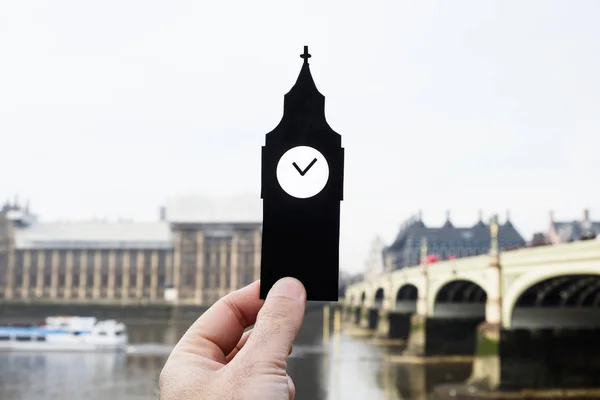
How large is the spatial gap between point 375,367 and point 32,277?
64.4 meters

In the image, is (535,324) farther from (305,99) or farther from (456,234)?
(456,234)

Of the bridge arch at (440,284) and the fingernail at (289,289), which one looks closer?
the fingernail at (289,289)

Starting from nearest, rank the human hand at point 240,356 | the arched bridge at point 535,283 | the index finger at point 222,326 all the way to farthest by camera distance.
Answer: the human hand at point 240,356 → the index finger at point 222,326 → the arched bridge at point 535,283

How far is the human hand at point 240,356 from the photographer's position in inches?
109

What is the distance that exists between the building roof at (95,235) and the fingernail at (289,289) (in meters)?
88.8

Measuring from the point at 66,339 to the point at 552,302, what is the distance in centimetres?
3806

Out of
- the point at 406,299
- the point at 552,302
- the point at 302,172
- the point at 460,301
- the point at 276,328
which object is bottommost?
the point at 406,299

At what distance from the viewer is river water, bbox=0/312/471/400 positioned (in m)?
33.2

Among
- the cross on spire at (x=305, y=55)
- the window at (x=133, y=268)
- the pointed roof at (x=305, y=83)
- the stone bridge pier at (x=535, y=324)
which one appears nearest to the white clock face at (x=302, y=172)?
the pointed roof at (x=305, y=83)

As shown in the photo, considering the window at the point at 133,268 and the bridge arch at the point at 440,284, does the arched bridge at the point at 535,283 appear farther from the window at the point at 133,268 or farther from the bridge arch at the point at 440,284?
the window at the point at 133,268

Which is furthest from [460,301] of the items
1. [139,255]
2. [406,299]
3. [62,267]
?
[62,267]

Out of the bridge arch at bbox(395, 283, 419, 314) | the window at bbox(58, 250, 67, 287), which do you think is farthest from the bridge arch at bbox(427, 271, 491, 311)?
the window at bbox(58, 250, 67, 287)

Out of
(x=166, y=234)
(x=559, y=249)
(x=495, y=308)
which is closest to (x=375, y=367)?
(x=495, y=308)

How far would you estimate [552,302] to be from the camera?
34031 millimetres
